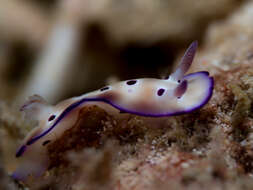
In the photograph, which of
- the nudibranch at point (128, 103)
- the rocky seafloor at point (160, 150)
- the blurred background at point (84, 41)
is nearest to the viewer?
the rocky seafloor at point (160, 150)

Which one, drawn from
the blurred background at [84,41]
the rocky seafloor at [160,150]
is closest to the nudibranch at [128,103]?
the rocky seafloor at [160,150]

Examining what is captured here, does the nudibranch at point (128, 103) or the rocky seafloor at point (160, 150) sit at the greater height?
the nudibranch at point (128, 103)

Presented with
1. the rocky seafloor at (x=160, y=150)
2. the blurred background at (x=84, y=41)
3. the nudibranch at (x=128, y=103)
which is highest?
the nudibranch at (x=128, y=103)

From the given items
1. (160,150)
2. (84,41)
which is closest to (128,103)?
(160,150)

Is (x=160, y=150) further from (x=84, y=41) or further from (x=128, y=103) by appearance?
(x=84, y=41)

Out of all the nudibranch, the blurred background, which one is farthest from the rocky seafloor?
the blurred background

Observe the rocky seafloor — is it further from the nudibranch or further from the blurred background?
the blurred background

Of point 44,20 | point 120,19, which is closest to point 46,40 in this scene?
point 44,20

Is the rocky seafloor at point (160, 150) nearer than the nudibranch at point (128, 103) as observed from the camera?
Yes

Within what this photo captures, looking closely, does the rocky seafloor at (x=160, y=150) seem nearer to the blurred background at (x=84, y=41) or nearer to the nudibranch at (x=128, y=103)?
the nudibranch at (x=128, y=103)
